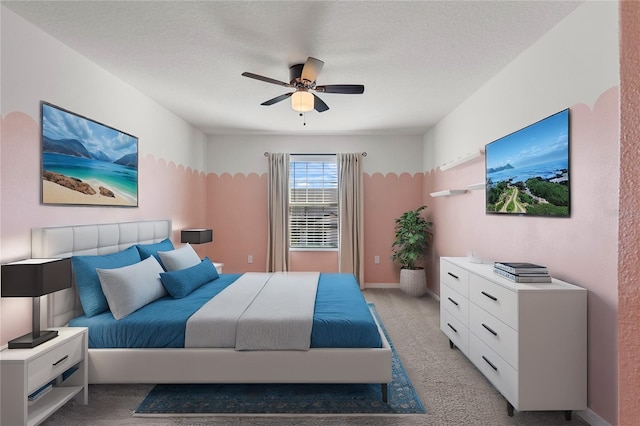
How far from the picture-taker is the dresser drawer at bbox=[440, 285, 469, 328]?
279 centimetres

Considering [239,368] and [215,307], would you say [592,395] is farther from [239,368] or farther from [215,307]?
[215,307]

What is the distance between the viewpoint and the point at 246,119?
468 cm

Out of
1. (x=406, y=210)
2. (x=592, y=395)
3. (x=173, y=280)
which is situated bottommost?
(x=592, y=395)

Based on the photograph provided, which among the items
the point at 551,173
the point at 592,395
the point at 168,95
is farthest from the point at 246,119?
the point at 592,395

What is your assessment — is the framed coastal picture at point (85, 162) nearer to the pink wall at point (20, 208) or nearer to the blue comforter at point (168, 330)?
the pink wall at point (20, 208)

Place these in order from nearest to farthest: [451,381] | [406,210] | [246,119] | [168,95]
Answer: [451,381] < [168,95] < [246,119] < [406,210]

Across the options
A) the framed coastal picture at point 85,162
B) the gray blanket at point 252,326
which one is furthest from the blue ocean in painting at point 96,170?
the gray blanket at point 252,326

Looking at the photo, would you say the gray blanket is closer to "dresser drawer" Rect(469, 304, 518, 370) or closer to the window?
"dresser drawer" Rect(469, 304, 518, 370)

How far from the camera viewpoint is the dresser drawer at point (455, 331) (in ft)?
9.14

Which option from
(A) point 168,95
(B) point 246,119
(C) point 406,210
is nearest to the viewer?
(A) point 168,95

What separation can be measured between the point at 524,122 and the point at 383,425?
2.54 m

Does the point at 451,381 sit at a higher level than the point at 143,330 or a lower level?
lower

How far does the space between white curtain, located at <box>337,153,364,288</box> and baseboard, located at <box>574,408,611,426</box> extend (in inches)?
141

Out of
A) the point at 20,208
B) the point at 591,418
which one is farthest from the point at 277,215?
the point at 591,418
